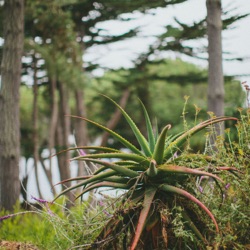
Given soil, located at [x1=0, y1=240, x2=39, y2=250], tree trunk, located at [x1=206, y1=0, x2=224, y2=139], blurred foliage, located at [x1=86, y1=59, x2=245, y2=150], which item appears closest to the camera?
soil, located at [x1=0, y1=240, x2=39, y2=250]

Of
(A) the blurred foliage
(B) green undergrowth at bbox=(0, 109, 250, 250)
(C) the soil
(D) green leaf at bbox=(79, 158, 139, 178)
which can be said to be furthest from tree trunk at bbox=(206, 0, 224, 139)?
(D) green leaf at bbox=(79, 158, 139, 178)

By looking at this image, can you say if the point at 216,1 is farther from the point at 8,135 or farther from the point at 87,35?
the point at 87,35

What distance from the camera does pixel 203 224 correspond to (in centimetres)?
400

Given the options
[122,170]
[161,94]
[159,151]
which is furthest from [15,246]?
[161,94]

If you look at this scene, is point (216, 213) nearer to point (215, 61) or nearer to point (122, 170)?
point (122, 170)

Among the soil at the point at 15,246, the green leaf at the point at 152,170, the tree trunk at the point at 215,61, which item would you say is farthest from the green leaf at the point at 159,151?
the tree trunk at the point at 215,61

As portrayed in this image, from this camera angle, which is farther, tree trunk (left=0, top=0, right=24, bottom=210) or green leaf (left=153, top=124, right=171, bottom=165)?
tree trunk (left=0, top=0, right=24, bottom=210)

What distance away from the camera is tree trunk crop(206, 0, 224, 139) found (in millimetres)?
8000

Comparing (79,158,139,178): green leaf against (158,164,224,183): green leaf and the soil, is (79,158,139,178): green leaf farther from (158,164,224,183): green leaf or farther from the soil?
the soil

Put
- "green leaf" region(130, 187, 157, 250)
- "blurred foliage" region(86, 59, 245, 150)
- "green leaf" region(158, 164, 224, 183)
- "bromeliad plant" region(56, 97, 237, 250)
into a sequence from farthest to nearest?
"blurred foliage" region(86, 59, 245, 150)
"bromeliad plant" region(56, 97, 237, 250)
"green leaf" region(158, 164, 224, 183)
"green leaf" region(130, 187, 157, 250)

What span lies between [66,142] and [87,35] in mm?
4080

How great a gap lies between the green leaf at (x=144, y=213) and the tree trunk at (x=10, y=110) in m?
5.83

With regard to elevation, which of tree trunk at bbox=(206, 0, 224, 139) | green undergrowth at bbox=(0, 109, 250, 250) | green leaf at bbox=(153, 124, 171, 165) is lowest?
green undergrowth at bbox=(0, 109, 250, 250)

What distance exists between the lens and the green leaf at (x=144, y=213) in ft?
11.9
